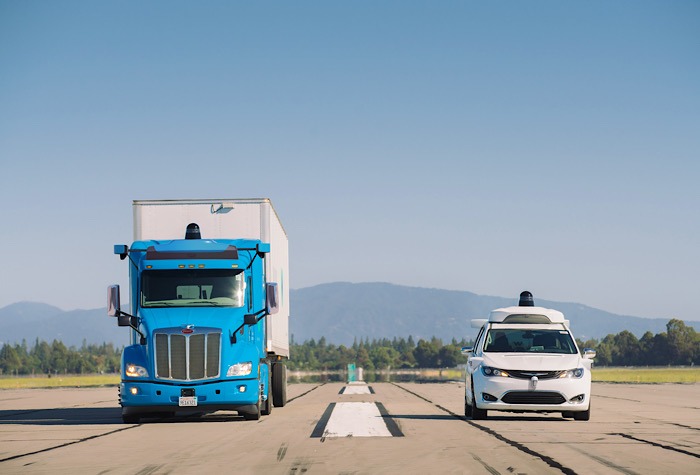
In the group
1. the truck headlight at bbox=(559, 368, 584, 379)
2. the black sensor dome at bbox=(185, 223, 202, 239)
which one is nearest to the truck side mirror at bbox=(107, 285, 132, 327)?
the black sensor dome at bbox=(185, 223, 202, 239)

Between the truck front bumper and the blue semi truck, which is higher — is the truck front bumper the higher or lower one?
the lower one

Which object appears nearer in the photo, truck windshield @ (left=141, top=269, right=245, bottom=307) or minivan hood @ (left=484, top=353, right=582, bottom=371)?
minivan hood @ (left=484, top=353, right=582, bottom=371)

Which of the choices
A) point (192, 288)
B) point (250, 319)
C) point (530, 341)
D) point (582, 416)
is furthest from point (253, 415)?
point (582, 416)

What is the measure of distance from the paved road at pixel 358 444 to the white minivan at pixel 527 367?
45cm

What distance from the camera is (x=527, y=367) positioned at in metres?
21.2

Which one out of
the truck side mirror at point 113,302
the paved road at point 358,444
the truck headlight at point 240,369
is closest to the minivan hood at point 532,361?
the paved road at point 358,444

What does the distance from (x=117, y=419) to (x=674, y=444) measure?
42.0 ft

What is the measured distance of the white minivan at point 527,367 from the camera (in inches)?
825

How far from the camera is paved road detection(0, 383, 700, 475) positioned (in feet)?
44.1

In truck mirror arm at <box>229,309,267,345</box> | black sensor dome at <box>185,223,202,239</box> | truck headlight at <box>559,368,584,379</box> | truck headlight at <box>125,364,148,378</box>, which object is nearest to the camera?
truck headlight at <box>559,368,584,379</box>

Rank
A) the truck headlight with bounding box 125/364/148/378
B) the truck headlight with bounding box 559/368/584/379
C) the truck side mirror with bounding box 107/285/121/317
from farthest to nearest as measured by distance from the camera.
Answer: the truck side mirror with bounding box 107/285/121/317 < the truck headlight with bounding box 125/364/148/378 < the truck headlight with bounding box 559/368/584/379

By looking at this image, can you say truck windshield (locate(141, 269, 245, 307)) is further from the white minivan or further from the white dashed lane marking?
the white minivan

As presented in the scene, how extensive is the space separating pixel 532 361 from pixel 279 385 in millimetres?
8656

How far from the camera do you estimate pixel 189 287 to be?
73.6 ft
